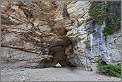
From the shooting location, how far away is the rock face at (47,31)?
203 inches

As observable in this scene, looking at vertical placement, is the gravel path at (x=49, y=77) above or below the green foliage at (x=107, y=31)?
below

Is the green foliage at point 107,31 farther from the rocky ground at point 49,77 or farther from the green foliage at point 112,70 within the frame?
the rocky ground at point 49,77

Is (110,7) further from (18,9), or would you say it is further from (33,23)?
(18,9)

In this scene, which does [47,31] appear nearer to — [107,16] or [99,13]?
[99,13]

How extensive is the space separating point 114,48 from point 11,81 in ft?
22.9

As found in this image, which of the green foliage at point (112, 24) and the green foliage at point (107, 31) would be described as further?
the green foliage at point (107, 31)

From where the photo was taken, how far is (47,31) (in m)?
8.80

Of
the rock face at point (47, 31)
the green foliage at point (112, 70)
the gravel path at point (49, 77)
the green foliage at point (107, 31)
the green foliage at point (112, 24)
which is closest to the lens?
the gravel path at point (49, 77)

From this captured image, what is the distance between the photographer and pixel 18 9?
258 inches

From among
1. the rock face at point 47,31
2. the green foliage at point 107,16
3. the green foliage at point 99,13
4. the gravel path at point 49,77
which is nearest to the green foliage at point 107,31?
the green foliage at point 107,16

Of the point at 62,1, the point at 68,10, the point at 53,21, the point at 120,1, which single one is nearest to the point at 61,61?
the point at 53,21

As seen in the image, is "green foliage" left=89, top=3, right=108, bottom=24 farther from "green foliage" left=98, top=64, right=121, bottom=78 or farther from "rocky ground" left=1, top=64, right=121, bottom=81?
"rocky ground" left=1, top=64, right=121, bottom=81

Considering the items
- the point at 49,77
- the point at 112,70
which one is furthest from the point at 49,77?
the point at 112,70

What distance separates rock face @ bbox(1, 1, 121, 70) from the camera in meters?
5.17
